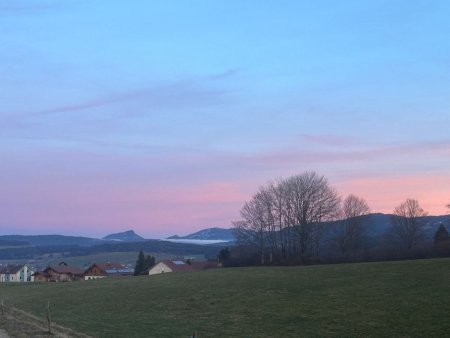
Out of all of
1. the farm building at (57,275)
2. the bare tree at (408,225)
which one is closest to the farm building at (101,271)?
the farm building at (57,275)

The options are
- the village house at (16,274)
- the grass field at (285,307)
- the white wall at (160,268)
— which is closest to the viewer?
the grass field at (285,307)

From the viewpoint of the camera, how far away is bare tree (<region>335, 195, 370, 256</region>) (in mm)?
106375

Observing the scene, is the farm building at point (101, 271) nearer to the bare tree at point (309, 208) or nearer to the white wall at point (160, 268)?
the white wall at point (160, 268)

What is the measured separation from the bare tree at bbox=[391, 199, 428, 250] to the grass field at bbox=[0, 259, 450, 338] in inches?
2177

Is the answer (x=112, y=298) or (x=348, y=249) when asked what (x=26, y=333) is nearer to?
(x=112, y=298)

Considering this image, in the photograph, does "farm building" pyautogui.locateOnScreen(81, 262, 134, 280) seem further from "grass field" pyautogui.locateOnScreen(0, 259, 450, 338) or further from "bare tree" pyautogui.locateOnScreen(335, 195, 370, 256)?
"grass field" pyautogui.locateOnScreen(0, 259, 450, 338)

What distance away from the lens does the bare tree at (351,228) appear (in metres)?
106

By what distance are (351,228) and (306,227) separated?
1056 cm

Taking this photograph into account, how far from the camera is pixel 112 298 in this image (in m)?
54.2

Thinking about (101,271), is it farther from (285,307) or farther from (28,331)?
(28,331)

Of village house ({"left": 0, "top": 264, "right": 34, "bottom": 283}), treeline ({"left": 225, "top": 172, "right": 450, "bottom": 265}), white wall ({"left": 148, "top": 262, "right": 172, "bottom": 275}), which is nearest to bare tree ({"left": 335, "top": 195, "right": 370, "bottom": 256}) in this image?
treeline ({"left": 225, "top": 172, "right": 450, "bottom": 265})

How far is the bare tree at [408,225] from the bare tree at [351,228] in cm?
734

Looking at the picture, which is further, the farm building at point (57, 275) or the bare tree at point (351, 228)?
the farm building at point (57, 275)

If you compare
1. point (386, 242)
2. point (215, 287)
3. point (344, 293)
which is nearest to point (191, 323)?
point (344, 293)
